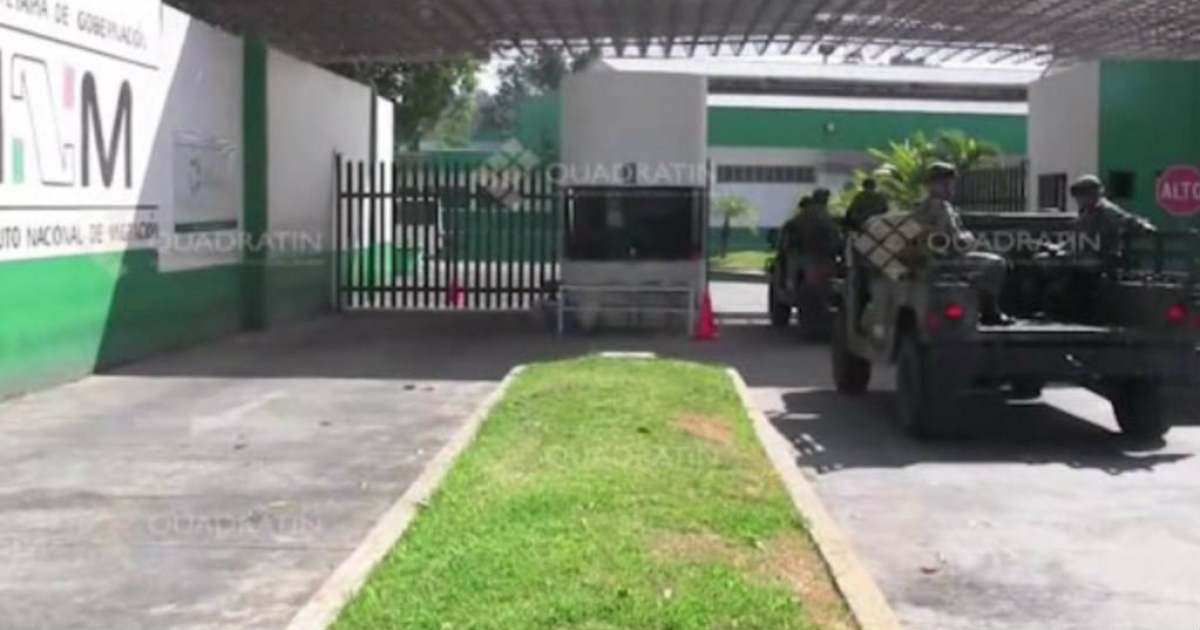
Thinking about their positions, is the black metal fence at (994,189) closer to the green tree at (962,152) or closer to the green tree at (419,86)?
the green tree at (962,152)

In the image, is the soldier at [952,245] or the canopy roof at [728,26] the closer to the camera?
the soldier at [952,245]

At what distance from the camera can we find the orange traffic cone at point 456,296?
2583 centimetres

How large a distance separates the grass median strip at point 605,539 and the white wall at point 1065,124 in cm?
1177

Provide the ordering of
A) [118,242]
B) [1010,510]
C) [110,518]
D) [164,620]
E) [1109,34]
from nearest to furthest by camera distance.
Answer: [164,620] < [110,518] < [1010,510] < [118,242] < [1109,34]

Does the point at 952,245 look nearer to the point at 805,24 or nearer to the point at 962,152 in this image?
the point at 805,24

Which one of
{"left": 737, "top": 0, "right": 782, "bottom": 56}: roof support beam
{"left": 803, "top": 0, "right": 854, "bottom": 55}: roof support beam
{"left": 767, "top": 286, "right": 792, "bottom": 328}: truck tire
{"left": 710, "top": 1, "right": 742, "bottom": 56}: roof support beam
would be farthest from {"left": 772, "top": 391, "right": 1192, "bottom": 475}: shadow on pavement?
{"left": 710, "top": 1, "right": 742, "bottom": 56}: roof support beam

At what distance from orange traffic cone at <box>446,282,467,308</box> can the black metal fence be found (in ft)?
26.3

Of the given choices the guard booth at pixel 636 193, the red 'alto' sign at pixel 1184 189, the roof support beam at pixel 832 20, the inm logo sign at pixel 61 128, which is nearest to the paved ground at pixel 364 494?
the inm logo sign at pixel 61 128

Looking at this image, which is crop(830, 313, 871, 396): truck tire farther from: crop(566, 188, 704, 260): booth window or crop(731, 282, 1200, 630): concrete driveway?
crop(566, 188, 704, 260): booth window

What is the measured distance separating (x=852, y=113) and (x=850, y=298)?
3856 centimetres

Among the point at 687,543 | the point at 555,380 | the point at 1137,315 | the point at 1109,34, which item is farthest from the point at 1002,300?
the point at 1109,34

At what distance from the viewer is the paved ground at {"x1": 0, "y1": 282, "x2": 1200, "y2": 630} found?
7051 millimetres

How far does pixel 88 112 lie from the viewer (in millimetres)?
15102

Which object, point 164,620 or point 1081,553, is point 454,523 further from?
point 1081,553
